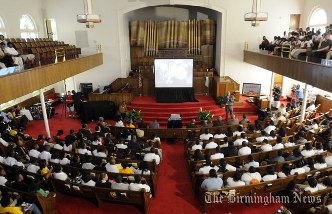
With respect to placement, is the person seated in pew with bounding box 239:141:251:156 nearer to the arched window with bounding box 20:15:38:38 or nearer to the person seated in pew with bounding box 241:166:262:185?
the person seated in pew with bounding box 241:166:262:185

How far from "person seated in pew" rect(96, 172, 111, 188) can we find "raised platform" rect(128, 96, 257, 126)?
6.67 m

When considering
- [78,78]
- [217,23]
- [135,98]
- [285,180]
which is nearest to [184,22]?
[217,23]

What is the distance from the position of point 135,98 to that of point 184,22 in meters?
6.02

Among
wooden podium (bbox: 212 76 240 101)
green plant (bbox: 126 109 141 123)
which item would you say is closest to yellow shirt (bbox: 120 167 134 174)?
green plant (bbox: 126 109 141 123)

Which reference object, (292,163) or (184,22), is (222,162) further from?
(184,22)

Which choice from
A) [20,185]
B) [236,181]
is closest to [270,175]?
[236,181]

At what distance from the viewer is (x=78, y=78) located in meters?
17.4

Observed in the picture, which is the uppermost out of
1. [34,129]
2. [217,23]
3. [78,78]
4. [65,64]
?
[217,23]

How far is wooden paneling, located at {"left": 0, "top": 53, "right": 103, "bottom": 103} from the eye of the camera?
24.2ft

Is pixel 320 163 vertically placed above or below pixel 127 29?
below

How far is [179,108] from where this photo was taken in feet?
44.7

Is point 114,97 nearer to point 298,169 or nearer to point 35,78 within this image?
point 35,78

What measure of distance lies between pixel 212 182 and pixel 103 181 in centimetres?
255

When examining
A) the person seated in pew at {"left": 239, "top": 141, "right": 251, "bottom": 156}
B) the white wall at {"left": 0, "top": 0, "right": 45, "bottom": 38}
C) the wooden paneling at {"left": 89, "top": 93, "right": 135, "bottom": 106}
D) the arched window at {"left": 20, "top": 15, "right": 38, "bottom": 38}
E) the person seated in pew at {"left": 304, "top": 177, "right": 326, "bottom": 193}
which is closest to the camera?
the person seated in pew at {"left": 304, "top": 177, "right": 326, "bottom": 193}
